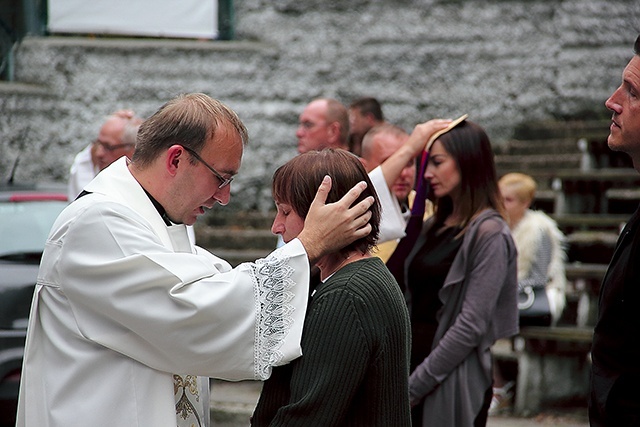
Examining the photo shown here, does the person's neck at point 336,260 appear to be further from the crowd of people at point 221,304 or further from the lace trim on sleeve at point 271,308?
the lace trim on sleeve at point 271,308

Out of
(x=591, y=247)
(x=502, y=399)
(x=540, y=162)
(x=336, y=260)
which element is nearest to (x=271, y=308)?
(x=336, y=260)

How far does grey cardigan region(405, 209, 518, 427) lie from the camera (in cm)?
389

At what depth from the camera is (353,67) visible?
9.76 meters

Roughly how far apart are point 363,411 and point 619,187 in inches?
240

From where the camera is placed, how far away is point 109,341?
2439 mm

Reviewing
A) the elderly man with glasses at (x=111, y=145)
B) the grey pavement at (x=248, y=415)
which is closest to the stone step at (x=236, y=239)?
the grey pavement at (x=248, y=415)

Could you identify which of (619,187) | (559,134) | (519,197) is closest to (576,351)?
(519,197)

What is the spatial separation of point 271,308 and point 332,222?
0.29 metres

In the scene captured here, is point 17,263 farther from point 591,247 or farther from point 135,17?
point 135,17

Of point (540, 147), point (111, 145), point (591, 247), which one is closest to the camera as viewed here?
point (111, 145)

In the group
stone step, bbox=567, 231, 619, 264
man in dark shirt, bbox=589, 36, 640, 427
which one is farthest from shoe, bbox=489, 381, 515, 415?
man in dark shirt, bbox=589, 36, 640, 427

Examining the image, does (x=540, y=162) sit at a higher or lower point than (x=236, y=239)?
higher

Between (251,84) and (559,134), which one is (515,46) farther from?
(251,84)

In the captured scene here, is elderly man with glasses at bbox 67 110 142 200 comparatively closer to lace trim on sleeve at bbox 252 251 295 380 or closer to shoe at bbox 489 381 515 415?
lace trim on sleeve at bbox 252 251 295 380
